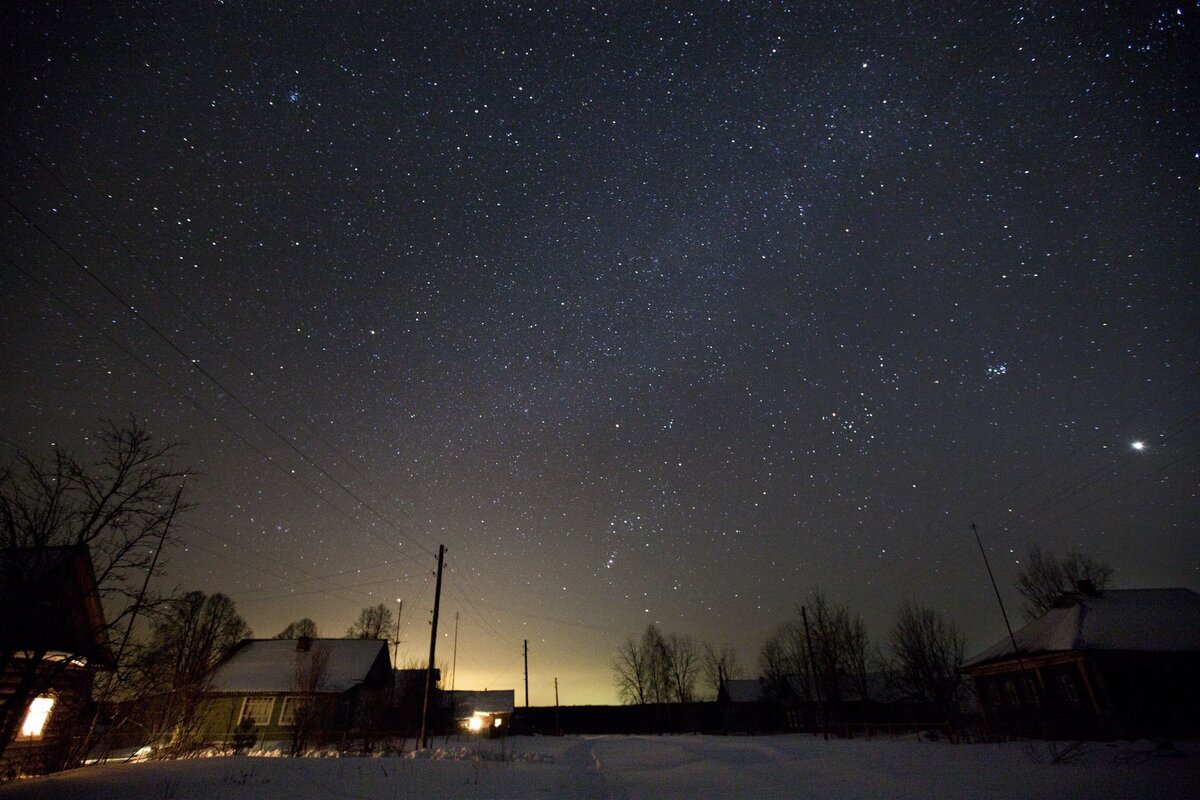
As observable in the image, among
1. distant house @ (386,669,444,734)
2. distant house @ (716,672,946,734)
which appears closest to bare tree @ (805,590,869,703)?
distant house @ (716,672,946,734)

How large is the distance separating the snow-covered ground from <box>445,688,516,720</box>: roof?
161 ft

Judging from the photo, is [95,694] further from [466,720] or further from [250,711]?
[466,720]

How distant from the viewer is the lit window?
1573cm

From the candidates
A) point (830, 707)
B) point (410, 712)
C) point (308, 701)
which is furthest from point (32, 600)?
point (830, 707)

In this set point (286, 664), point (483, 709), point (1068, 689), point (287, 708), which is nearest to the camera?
point (1068, 689)

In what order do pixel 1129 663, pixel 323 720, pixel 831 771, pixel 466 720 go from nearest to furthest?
pixel 831 771
pixel 1129 663
pixel 323 720
pixel 466 720

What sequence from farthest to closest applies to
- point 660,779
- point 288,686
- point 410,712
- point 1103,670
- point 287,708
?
point 410,712 → point 288,686 → point 287,708 → point 1103,670 → point 660,779

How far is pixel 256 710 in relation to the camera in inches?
1399

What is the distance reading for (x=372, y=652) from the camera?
4209cm

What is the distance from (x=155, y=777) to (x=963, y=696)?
68.5 meters

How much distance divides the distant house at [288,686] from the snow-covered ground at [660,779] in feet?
61.7

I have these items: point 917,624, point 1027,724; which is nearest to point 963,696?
point 917,624

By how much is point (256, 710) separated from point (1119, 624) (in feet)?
162

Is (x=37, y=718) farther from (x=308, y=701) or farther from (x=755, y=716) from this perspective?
(x=755, y=716)
